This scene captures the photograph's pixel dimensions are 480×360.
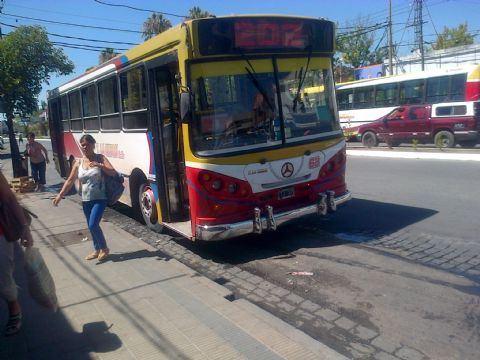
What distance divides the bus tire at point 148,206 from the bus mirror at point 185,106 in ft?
6.89

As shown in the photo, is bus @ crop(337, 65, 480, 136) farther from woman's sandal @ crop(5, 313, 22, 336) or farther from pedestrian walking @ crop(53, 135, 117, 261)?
woman's sandal @ crop(5, 313, 22, 336)

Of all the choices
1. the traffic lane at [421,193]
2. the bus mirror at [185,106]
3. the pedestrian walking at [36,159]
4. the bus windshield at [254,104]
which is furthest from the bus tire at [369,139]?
the bus mirror at [185,106]

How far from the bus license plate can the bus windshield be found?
0.68 m

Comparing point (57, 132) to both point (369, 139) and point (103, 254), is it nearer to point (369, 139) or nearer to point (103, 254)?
point (103, 254)

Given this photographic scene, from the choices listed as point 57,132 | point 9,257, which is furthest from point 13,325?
point 57,132

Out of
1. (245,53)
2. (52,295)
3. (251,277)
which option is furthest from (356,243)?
(52,295)

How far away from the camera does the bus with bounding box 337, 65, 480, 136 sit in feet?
59.4

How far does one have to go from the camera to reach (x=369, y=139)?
22391mm

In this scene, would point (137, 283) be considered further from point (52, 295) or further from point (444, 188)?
point (444, 188)

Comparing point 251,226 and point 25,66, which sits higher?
point 25,66

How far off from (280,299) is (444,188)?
673 cm

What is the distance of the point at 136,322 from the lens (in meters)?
Answer: 4.23

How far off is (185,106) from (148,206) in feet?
8.97

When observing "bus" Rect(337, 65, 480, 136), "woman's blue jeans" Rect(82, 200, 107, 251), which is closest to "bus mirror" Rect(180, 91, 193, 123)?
"woman's blue jeans" Rect(82, 200, 107, 251)
